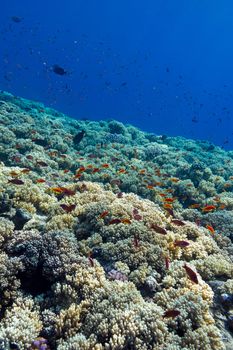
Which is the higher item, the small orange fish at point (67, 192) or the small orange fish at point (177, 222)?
the small orange fish at point (67, 192)

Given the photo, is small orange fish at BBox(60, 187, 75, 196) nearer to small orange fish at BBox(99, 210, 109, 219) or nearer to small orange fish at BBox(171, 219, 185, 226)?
small orange fish at BBox(99, 210, 109, 219)

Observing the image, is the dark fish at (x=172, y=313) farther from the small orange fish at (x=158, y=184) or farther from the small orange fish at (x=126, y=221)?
the small orange fish at (x=158, y=184)

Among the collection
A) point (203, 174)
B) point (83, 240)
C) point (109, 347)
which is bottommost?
point (109, 347)

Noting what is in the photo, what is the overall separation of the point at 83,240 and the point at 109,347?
3.02 m

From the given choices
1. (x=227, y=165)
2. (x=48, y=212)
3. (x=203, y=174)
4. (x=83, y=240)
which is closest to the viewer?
(x=83, y=240)

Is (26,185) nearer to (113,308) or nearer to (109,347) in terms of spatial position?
(113,308)

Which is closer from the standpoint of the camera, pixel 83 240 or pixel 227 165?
pixel 83 240

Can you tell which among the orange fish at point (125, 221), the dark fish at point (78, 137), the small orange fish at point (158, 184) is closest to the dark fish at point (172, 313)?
the orange fish at point (125, 221)

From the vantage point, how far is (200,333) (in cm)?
494

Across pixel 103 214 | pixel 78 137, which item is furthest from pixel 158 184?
pixel 103 214

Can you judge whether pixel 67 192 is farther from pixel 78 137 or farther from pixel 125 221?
pixel 78 137

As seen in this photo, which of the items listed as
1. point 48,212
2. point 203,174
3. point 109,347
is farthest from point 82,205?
point 203,174

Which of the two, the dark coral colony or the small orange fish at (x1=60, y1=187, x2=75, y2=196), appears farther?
the small orange fish at (x1=60, y1=187, x2=75, y2=196)

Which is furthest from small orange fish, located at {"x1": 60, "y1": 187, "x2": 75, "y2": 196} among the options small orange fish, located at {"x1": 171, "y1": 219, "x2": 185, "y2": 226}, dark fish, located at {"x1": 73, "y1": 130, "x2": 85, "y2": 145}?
dark fish, located at {"x1": 73, "y1": 130, "x2": 85, "y2": 145}
